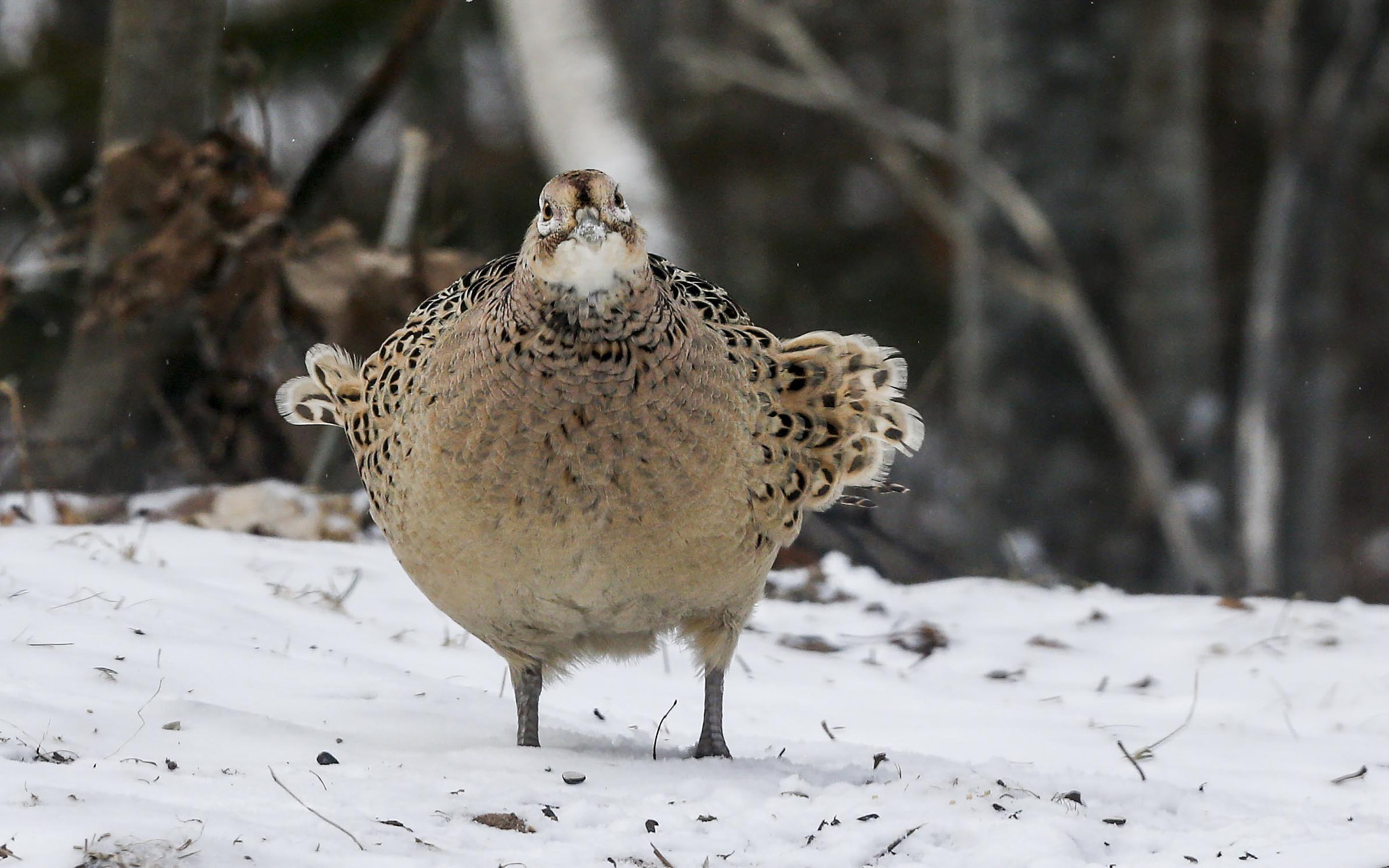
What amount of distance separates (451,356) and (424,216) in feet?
24.1

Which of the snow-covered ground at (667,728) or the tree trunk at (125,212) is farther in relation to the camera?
the tree trunk at (125,212)

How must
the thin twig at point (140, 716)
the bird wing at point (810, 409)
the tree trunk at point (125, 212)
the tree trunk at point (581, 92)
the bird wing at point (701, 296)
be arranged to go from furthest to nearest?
the tree trunk at point (581, 92), the tree trunk at point (125, 212), the bird wing at point (701, 296), the bird wing at point (810, 409), the thin twig at point (140, 716)

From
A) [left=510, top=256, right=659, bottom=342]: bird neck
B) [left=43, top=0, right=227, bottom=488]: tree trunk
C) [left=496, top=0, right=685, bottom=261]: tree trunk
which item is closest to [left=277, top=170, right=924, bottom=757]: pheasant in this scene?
[left=510, top=256, right=659, bottom=342]: bird neck

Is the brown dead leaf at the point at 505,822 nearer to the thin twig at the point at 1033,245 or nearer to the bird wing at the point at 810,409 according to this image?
the bird wing at the point at 810,409

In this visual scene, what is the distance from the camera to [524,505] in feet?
9.80

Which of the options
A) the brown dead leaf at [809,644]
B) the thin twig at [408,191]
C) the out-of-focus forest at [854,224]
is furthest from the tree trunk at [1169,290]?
the brown dead leaf at [809,644]

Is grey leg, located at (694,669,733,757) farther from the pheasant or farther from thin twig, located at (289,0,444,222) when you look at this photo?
thin twig, located at (289,0,444,222)

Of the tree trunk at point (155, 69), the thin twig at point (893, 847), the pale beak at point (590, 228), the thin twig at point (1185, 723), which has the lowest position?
the thin twig at point (893, 847)

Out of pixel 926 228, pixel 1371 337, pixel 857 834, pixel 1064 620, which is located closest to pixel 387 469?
pixel 857 834

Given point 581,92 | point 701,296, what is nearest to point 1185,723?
point 701,296

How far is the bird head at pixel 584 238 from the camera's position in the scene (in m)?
2.83

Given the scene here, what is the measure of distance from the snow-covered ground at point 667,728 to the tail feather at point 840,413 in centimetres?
62

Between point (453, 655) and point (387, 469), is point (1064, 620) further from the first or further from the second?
point (387, 469)

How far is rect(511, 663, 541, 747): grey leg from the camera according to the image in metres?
3.40
